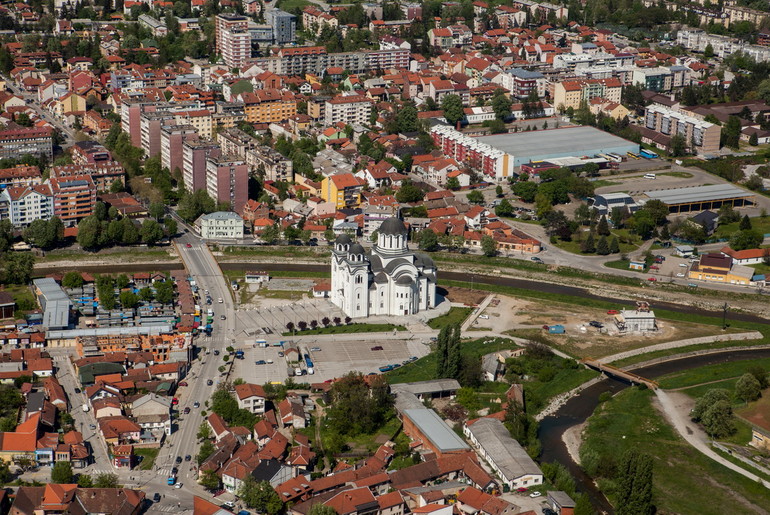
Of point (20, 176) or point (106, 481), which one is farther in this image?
point (20, 176)

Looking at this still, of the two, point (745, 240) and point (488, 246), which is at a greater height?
point (745, 240)

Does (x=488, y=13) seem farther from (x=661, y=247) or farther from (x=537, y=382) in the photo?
(x=537, y=382)

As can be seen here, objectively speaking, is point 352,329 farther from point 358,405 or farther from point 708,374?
point 708,374

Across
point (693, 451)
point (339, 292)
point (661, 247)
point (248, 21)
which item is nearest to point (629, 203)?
point (661, 247)

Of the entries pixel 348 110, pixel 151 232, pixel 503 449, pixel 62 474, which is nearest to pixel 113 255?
pixel 151 232

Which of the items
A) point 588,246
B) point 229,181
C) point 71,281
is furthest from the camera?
point 229,181

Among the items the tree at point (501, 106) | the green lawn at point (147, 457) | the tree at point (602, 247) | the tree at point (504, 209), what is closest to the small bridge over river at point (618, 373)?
the tree at point (602, 247)
